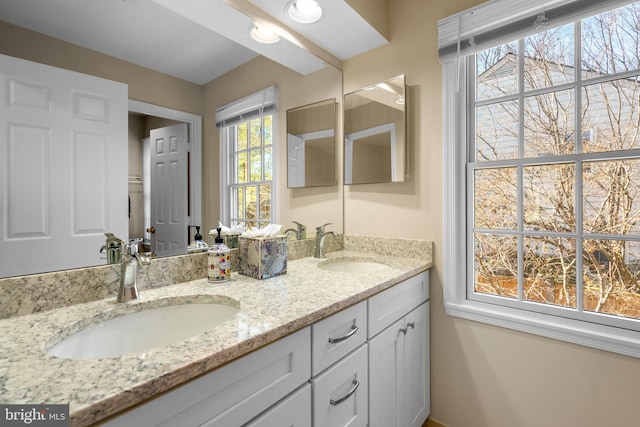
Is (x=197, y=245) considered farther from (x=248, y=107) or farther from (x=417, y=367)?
(x=417, y=367)

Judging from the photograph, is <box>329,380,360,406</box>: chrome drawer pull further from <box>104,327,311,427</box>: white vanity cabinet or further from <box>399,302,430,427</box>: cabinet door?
<box>399,302,430,427</box>: cabinet door

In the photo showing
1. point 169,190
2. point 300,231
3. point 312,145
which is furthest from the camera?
point 312,145

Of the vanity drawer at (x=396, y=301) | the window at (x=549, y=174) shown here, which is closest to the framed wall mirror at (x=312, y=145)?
the window at (x=549, y=174)

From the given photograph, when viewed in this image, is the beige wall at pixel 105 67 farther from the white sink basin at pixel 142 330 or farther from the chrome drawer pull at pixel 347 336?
the chrome drawer pull at pixel 347 336

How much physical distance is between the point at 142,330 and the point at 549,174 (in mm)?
1835

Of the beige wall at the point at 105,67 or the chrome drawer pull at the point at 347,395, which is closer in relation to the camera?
the beige wall at the point at 105,67

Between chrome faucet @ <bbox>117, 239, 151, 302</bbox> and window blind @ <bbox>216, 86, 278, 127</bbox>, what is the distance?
674mm

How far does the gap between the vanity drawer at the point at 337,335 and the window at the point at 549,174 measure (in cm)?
75

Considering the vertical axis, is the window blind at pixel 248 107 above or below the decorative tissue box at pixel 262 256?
above

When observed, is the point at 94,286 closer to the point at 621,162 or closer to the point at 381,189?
the point at 381,189

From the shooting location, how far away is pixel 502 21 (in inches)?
56.6

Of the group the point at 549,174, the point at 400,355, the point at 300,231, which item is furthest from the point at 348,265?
the point at 549,174

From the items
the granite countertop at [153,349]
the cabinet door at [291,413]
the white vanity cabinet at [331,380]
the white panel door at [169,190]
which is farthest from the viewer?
the white panel door at [169,190]

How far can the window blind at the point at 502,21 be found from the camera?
128 cm
